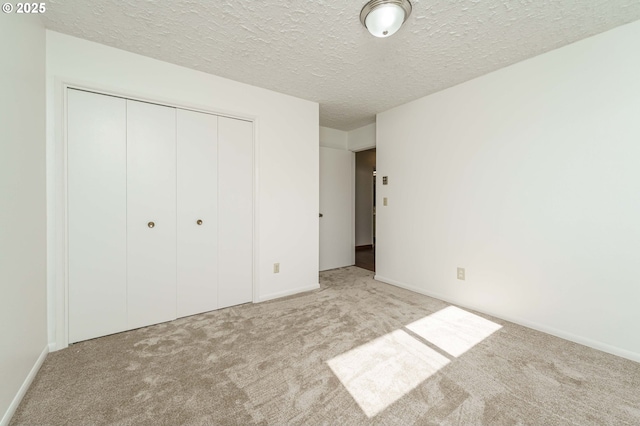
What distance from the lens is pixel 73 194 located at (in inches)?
78.0

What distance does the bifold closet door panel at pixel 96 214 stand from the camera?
78.2 inches

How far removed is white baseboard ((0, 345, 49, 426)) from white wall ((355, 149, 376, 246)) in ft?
16.8

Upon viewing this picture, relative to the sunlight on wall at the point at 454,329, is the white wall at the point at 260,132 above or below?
above

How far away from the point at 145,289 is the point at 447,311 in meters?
2.94

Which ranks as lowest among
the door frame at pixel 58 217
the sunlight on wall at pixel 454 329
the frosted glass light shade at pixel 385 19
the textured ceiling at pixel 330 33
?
the sunlight on wall at pixel 454 329

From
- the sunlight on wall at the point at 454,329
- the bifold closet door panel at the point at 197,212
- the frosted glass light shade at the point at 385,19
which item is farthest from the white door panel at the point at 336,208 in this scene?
the frosted glass light shade at the point at 385,19

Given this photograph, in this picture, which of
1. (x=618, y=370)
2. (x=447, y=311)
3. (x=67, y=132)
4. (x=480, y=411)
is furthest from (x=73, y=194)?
(x=618, y=370)

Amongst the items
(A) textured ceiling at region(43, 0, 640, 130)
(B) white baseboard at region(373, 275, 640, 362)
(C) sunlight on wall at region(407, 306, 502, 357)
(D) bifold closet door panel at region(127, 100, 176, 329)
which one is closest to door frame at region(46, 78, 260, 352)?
(D) bifold closet door panel at region(127, 100, 176, 329)

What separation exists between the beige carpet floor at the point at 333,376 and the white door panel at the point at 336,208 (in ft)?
6.53

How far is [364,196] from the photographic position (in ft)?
19.9

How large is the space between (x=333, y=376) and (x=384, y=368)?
360 millimetres

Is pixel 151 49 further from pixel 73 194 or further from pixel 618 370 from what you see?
pixel 618 370

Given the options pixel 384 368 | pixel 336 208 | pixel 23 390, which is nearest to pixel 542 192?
pixel 384 368

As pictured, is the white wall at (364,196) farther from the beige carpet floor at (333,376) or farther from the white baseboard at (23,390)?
the white baseboard at (23,390)
